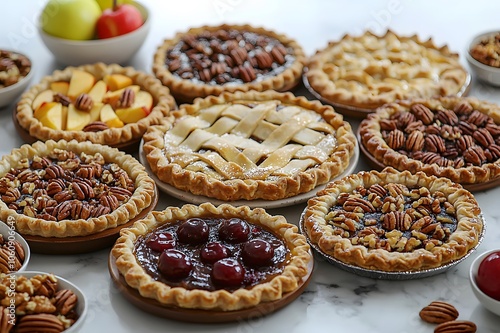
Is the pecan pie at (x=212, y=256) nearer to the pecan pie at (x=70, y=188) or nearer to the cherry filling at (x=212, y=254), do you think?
the cherry filling at (x=212, y=254)

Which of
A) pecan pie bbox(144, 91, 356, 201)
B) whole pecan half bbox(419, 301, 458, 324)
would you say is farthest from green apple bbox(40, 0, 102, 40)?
whole pecan half bbox(419, 301, 458, 324)

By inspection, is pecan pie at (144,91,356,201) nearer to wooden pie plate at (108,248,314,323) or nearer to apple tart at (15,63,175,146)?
apple tart at (15,63,175,146)

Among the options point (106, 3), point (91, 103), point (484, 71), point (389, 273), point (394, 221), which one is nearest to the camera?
point (389, 273)

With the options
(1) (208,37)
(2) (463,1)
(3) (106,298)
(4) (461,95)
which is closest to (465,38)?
(2) (463,1)

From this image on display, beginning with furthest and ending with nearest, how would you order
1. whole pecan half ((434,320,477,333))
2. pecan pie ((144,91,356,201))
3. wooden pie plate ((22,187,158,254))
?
pecan pie ((144,91,356,201)) < wooden pie plate ((22,187,158,254)) < whole pecan half ((434,320,477,333))

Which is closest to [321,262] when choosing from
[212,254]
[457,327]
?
[212,254]

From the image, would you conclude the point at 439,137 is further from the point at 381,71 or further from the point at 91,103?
the point at 91,103
